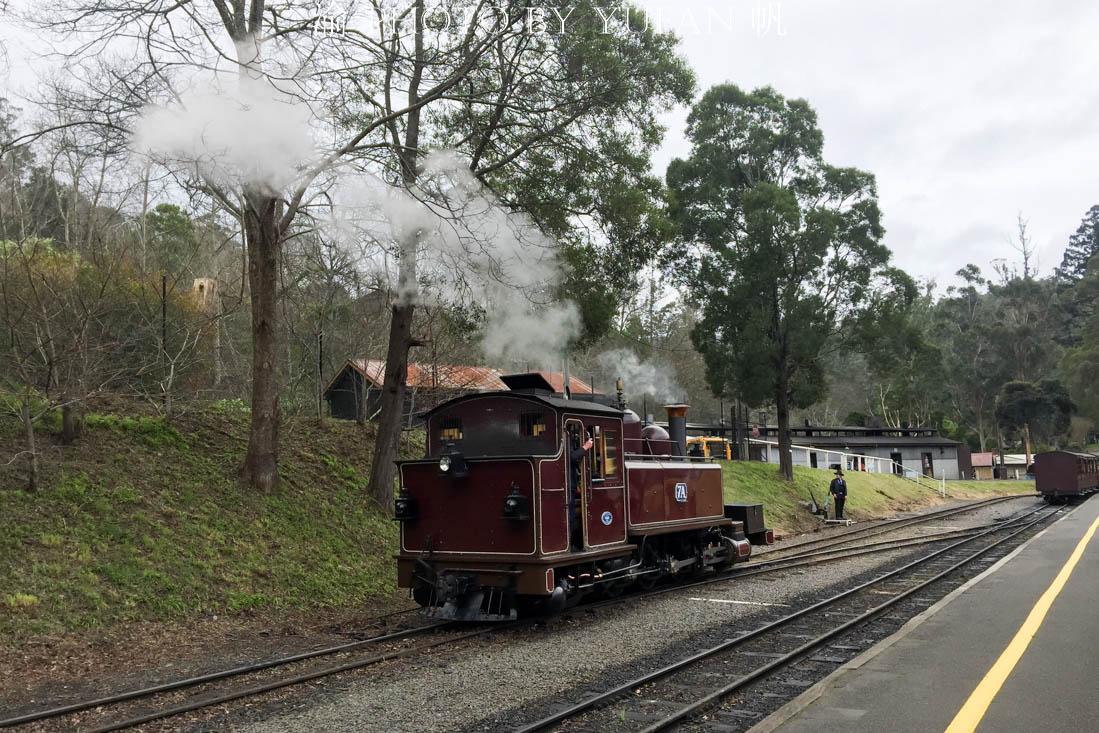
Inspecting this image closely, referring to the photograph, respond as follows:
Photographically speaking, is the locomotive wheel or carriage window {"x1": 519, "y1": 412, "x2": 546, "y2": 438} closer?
carriage window {"x1": 519, "y1": 412, "x2": 546, "y2": 438}

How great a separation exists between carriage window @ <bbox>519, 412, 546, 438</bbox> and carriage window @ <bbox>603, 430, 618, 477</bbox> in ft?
3.62

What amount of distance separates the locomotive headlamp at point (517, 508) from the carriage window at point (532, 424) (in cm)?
83

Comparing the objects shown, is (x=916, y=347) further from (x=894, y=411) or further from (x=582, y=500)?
(x=894, y=411)

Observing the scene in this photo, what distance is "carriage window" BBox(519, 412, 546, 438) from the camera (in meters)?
9.26

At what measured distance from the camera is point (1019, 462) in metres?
62.3

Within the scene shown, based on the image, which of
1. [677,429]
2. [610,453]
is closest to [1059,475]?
[677,429]

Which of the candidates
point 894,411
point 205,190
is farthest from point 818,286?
point 894,411

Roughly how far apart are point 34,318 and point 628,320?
2343cm

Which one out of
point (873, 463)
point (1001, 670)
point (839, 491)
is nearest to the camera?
point (1001, 670)

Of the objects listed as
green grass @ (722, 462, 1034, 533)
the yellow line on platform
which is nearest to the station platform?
the yellow line on platform

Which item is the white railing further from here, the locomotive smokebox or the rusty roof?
the locomotive smokebox

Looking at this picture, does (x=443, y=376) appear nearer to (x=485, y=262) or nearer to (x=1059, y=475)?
(x=485, y=262)

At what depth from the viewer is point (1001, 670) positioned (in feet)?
20.8

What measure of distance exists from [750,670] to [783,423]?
21233 millimetres
